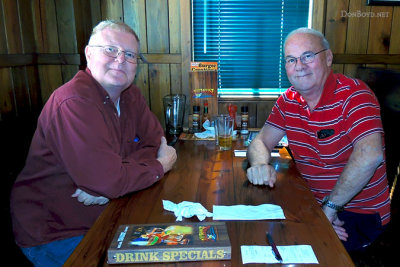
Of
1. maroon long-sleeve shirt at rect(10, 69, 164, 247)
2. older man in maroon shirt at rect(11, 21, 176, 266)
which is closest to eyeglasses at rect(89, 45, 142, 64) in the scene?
older man in maroon shirt at rect(11, 21, 176, 266)

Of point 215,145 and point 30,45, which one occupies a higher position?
point 30,45

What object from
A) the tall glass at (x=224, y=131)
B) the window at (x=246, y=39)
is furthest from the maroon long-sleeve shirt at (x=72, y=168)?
the window at (x=246, y=39)

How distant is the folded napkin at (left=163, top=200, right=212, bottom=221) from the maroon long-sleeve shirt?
0.73 feet

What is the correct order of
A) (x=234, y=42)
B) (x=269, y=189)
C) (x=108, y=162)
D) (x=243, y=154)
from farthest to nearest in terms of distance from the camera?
(x=234, y=42) < (x=243, y=154) < (x=269, y=189) < (x=108, y=162)

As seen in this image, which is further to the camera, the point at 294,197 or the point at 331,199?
the point at 331,199

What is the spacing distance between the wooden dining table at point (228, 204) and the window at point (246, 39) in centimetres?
102

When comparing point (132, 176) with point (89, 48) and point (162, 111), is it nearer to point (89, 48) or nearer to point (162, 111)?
point (89, 48)

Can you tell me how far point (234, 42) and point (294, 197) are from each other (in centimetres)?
167

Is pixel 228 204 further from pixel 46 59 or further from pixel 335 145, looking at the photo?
pixel 46 59

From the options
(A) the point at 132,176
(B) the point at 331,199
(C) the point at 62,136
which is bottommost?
(B) the point at 331,199

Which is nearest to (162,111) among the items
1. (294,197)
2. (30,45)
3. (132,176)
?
(30,45)

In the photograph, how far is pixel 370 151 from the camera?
1432mm

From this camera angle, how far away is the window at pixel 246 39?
103 inches

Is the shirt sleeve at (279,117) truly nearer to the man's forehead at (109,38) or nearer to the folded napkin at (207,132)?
the folded napkin at (207,132)
